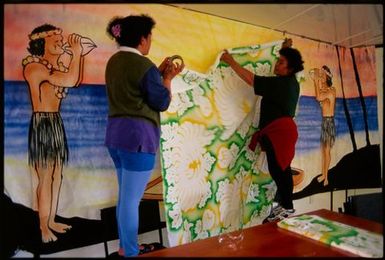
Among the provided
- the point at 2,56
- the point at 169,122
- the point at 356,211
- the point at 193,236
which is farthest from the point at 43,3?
the point at 356,211

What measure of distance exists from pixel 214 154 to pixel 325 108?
71 centimetres

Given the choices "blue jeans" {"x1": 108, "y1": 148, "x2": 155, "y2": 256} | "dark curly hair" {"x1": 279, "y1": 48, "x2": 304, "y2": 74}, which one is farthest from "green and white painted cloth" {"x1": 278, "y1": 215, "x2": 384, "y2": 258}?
"dark curly hair" {"x1": 279, "y1": 48, "x2": 304, "y2": 74}

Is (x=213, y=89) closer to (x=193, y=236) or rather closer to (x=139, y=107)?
(x=139, y=107)

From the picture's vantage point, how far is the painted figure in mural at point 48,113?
1.25 metres

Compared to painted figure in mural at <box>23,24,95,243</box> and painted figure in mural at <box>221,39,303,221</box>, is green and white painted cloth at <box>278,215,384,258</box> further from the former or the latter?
painted figure in mural at <box>23,24,95,243</box>

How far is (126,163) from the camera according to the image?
133cm

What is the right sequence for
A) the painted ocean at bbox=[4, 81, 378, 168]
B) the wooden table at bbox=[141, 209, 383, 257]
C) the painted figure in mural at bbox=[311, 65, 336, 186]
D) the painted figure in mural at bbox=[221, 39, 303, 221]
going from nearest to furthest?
the wooden table at bbox=[141, 209, 383, 257] < the painted ocean at bbox=[4, 81, 378, 168] < the painted figure in mural at bbox=[221, 39, 303, 221] < the painted figure in mural at bbox=[311, 65, 336, 186]

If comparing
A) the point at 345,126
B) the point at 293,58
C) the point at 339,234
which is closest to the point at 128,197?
A: the point at 339,234

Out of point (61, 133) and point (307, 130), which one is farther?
point (307, 130)

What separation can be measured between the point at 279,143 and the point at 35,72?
1219mm

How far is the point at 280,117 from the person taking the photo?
1.67 m

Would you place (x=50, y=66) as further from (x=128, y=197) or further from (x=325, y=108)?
(x=325, y=108)

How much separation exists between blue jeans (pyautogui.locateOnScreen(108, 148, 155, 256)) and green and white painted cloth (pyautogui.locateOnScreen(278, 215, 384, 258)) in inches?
24.4

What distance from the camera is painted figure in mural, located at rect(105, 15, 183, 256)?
1301mm
